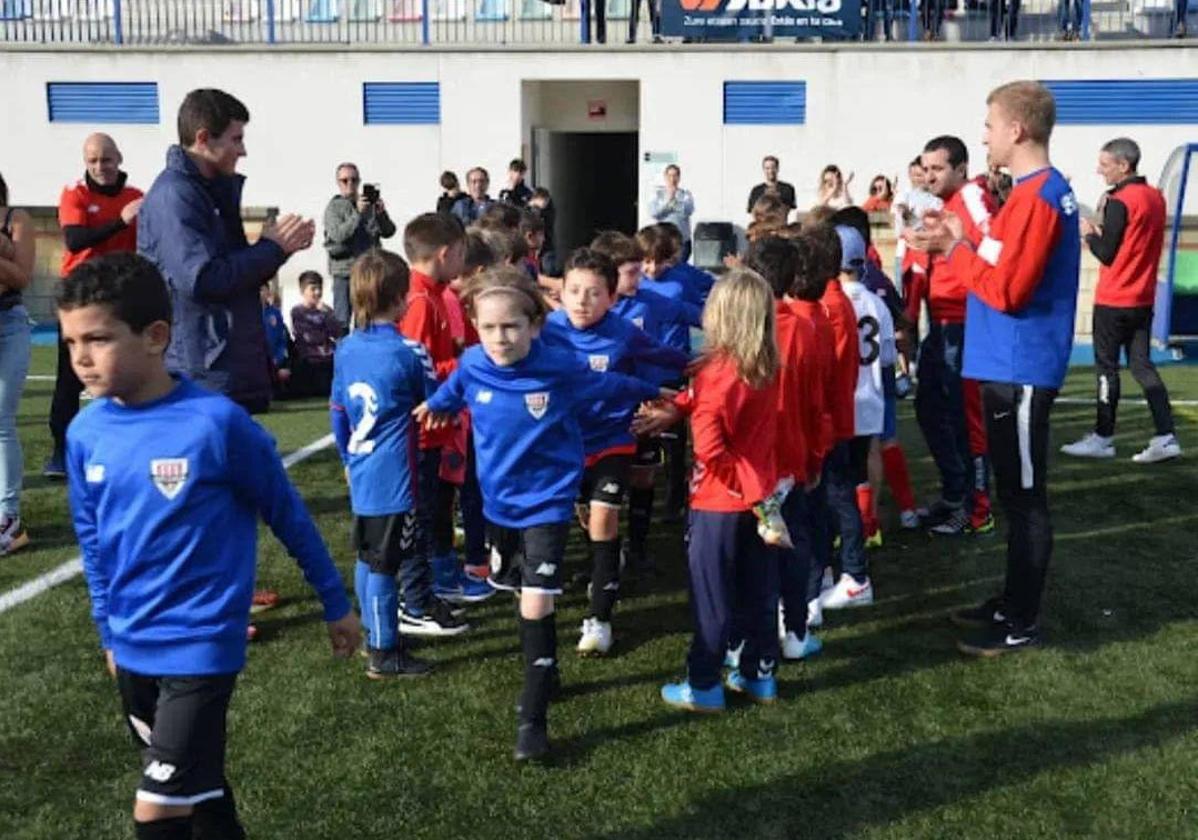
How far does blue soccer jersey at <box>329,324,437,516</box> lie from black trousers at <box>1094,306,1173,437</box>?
19.0ft

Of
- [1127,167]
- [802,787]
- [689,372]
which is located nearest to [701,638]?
[802,787]

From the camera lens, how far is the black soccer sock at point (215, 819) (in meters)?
2.98

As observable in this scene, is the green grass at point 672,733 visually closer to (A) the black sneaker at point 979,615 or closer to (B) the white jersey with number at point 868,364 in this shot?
(A) the black sneaker at point 979,615

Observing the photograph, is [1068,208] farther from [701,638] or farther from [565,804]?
[565,804]

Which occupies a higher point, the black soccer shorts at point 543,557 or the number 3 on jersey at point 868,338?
the number 3 on jersey at point 868,338

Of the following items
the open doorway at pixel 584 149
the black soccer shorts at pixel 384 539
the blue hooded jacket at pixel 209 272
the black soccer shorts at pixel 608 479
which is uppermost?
the open doorway at pixel 584 149

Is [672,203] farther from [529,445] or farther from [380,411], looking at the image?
[529,445]

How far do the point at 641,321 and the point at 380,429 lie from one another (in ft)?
6.02

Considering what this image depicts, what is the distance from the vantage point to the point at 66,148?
19844mm

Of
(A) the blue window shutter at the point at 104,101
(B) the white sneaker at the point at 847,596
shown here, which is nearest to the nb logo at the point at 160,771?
(B) the white sneaker at the point at 847,596

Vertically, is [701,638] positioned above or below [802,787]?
above

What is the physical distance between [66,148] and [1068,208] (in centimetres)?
1874

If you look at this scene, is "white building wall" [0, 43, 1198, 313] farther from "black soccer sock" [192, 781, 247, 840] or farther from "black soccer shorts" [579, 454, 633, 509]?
"black soccer sock" [192, 781, 247, 840]

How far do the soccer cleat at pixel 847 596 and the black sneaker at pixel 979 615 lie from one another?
41 cm
